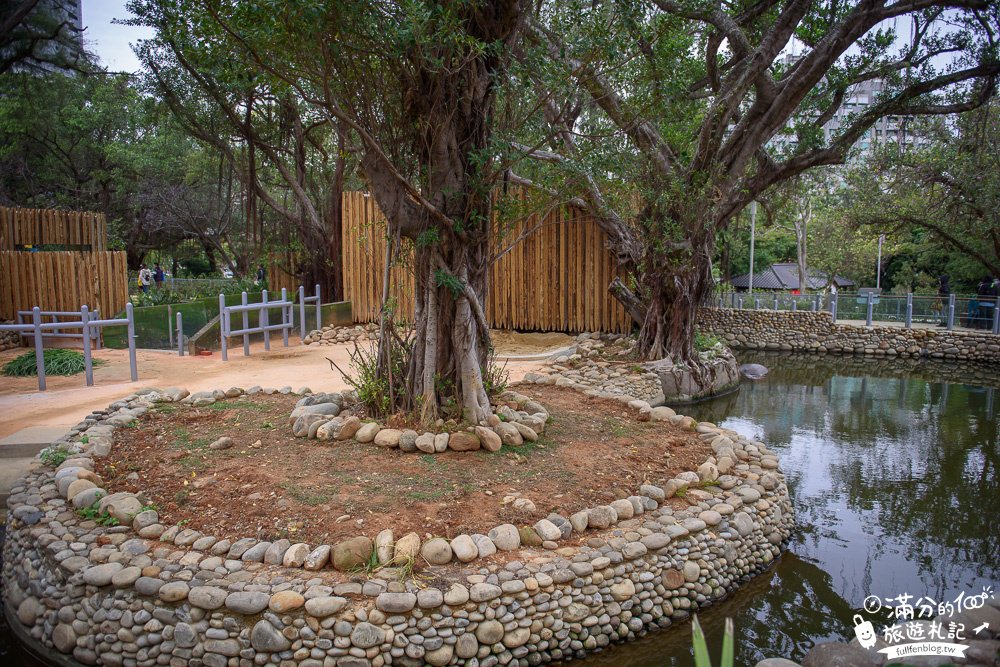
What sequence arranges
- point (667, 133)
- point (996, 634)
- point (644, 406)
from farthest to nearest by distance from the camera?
point (667, 133), point (644, 406), point (996, 634)

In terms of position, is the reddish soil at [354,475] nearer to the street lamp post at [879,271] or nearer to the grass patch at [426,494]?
the grass patch at [426,494]

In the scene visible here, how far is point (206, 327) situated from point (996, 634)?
30.5 feet

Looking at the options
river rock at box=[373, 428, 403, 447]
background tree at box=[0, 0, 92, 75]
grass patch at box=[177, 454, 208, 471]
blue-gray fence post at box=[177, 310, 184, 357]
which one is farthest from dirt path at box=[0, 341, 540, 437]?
background tree at box=[0, 0, 92, 75]

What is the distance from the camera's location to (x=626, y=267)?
1044cm

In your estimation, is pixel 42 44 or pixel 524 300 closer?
pixel 42 44

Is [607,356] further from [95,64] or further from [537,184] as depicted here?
[95,64]

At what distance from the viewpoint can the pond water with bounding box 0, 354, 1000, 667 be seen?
359 centimetres

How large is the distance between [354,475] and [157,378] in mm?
4295

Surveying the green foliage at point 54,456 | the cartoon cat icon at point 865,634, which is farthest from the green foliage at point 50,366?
the cartoon cat icon at point 865,634

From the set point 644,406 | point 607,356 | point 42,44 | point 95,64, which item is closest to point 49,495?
point 644,406

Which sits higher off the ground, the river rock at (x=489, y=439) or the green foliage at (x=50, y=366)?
the green foliage at (x=50, y=366)
